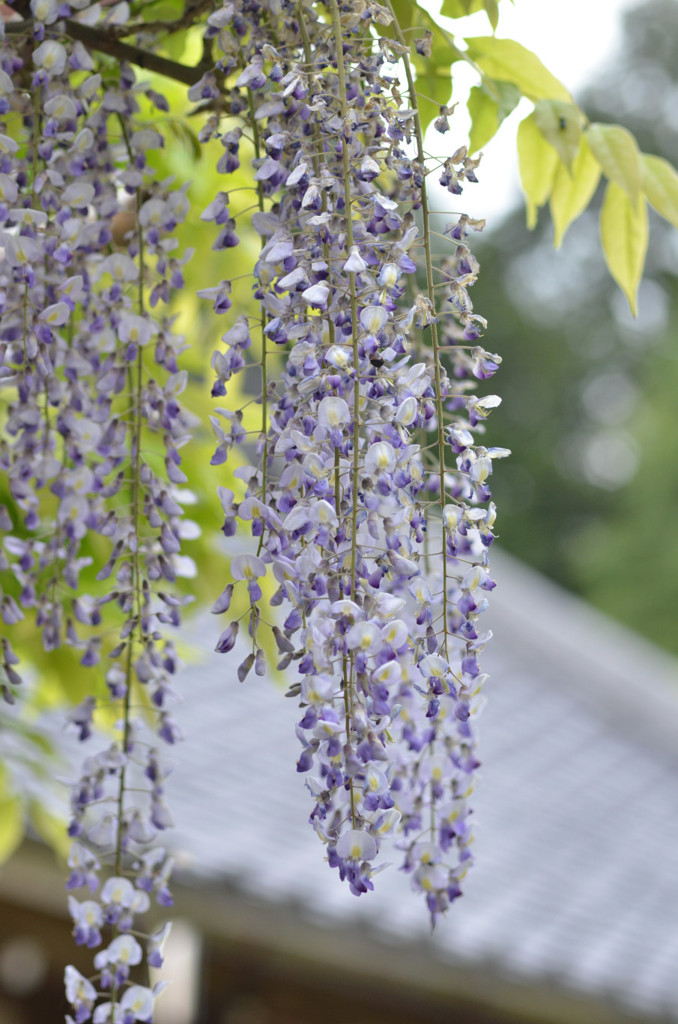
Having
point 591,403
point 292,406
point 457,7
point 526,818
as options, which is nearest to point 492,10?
point 457,7

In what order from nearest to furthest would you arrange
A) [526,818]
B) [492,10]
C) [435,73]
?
[492,10] < [435,73] < [526,818]

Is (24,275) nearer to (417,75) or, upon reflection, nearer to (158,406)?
(158,406)

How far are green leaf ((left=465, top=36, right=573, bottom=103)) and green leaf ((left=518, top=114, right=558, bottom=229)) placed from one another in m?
0.03

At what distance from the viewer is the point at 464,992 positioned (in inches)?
155

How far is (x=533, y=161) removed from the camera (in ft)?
3.36

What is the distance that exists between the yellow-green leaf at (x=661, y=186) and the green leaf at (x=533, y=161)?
81mm

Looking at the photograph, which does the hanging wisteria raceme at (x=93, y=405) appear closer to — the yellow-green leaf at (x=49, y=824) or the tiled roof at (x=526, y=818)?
the yellow-green leaf at (x=49, y=824)

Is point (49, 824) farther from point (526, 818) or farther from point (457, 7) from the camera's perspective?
point (526, 818)

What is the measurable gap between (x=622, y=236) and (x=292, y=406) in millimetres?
453

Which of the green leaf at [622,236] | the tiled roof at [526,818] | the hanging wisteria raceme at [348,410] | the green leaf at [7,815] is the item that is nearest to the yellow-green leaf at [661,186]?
the green leaf at [622,236]

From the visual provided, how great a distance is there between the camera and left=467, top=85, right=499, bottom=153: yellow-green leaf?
0.98 metres

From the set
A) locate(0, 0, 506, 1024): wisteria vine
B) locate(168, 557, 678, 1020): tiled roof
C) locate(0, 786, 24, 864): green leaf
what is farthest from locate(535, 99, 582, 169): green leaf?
locate(168, 557, 678, 1020): tiled roof

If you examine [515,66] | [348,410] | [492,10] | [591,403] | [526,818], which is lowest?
[348,410]

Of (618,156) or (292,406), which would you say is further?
(618,156)
